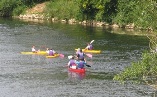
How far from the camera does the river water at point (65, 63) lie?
25.5 metres

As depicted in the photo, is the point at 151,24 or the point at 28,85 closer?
the point at 151,24

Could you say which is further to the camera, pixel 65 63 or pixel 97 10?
pixel 97 10

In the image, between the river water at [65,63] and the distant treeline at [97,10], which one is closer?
the river water at [65,63]

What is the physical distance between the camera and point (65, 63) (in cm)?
3456

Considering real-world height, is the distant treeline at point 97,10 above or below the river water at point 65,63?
above

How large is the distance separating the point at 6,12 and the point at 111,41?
43.8 m

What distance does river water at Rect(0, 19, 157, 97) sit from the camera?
83.5 ft

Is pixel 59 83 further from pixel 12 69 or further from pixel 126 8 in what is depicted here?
pixel 126 8

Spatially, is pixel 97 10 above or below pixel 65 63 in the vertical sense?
above

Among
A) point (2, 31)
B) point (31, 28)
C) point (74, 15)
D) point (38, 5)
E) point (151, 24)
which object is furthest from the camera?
point (38, 5)

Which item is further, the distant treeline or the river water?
the distant treeline

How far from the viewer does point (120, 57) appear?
36.4 metres

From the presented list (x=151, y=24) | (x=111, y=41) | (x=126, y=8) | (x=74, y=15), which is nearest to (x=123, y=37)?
(x=111, y=41)

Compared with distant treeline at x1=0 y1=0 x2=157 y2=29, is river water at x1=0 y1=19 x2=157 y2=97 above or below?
below
